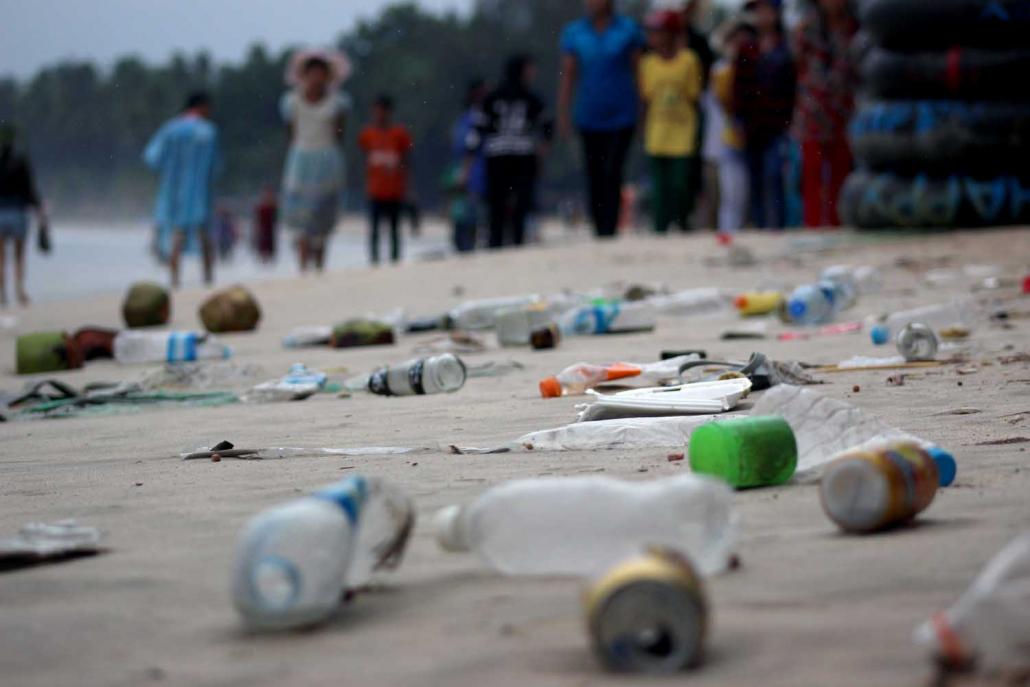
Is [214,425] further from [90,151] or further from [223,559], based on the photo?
[90,151]

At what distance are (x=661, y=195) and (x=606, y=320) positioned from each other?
636cm

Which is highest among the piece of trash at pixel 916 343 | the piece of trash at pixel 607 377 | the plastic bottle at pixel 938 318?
the plastic bottle at pixel 938 318

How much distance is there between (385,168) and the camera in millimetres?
13852

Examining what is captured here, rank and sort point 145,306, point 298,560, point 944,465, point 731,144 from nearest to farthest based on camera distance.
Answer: point 298,560 → point 944,465 → point 145,306 → point 731,144

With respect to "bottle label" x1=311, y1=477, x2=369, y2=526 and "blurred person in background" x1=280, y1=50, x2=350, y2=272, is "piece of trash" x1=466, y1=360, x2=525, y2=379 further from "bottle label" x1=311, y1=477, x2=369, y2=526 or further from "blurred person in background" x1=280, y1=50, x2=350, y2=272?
"blurred person in background" x1=280, y1=50, x2=350, y2=272

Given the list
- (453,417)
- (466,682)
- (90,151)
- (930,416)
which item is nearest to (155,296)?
(453,417)

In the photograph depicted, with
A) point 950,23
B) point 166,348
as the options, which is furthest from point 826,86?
point 166,348

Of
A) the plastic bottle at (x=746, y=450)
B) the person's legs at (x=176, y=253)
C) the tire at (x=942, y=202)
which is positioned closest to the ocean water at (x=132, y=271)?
the person's legs at (x=176, y=253)

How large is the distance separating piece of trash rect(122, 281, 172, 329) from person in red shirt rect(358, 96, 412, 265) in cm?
551

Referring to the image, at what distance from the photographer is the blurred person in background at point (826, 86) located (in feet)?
37.4

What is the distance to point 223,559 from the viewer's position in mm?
2254

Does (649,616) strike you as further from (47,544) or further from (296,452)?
(296,452)

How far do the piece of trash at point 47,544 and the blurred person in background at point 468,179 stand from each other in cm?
1072

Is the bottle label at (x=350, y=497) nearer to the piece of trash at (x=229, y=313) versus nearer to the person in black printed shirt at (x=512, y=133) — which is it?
the piece of trash at (x=229, y=313)
